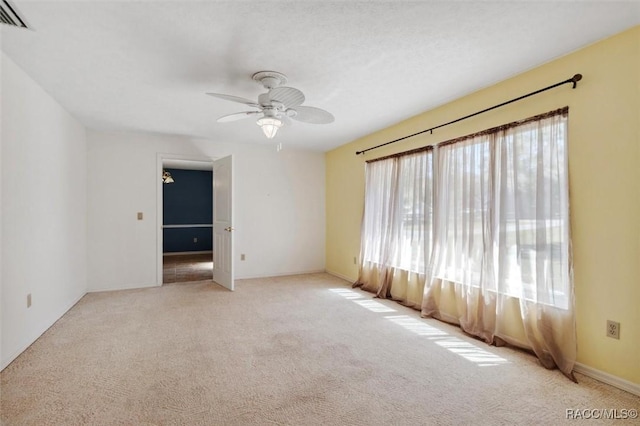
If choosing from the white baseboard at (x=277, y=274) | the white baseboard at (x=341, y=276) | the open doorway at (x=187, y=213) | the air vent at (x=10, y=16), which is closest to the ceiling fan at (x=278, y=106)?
the air vent at (x=10, y=16)

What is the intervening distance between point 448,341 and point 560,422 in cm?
111

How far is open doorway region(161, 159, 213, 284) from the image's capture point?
825 cm

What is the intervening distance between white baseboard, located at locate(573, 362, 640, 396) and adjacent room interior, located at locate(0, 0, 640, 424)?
10 mm

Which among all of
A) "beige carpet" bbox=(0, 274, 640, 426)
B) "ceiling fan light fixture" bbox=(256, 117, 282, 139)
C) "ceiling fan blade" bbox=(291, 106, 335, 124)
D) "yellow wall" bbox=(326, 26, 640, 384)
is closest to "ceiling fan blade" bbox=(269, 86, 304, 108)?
"ceiling fan blade" bbox=(291, 106, 335, 124)

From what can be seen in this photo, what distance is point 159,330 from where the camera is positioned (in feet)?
10.2

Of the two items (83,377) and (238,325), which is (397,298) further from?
(83,377)

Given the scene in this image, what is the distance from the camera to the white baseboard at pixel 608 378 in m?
2.03

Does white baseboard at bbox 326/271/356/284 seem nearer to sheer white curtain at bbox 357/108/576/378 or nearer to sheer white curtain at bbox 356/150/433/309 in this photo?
sheer white curtain at bbox 356/150/433/309

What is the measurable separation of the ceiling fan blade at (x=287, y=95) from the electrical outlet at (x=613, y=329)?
2764 mm

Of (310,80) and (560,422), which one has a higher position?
(310,80)

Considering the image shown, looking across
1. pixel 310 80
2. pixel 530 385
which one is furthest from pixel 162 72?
pixel 530 385

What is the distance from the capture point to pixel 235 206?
5469 millimetres

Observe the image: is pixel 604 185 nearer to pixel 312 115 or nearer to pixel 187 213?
pixel 312 115

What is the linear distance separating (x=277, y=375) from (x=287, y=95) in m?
2.13
